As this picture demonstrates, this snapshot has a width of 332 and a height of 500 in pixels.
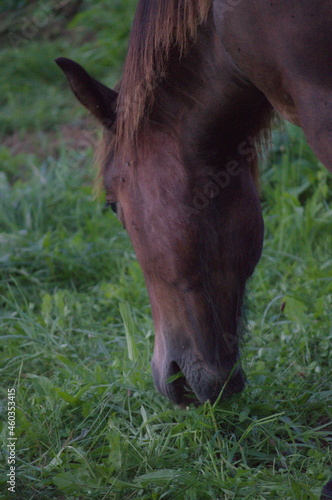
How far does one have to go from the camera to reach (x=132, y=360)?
2.52 m

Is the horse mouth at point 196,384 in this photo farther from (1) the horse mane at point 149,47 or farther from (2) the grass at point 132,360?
(1) the horse mane at point 149,47

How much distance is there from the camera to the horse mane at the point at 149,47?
1.77 meters

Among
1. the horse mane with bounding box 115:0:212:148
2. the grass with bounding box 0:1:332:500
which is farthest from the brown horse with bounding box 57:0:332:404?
the grass with bounding box 0:1:332:500

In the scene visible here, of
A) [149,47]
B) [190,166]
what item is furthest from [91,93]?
[190,166]

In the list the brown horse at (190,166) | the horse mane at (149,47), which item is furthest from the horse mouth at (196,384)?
the horse mane at (149,47)

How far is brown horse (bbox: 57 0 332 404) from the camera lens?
179 cm

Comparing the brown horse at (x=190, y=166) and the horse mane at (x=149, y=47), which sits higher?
the horse mane at (x=149, y=47)

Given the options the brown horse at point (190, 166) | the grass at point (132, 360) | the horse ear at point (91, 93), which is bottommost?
the grass at point (132, 360)

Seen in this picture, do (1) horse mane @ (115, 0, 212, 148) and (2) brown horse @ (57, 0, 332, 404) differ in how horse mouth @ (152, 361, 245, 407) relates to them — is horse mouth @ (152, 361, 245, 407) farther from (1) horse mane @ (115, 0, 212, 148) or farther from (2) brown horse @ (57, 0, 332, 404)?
(1) horse mane @ (115, 0, 212, 148)

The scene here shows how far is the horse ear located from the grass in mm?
563

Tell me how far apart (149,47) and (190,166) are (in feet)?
1.21

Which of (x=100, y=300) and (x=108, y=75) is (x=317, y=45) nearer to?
(x=100, y=300)

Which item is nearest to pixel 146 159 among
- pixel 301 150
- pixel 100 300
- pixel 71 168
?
pixel 100 300

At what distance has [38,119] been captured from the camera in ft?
18.6
